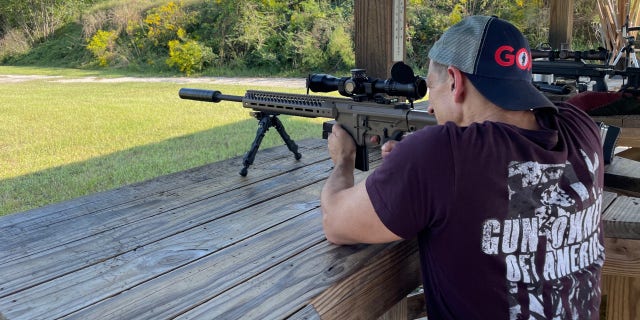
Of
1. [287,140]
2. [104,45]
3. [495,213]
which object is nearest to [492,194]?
[495,213]

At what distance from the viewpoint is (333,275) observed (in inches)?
57.9

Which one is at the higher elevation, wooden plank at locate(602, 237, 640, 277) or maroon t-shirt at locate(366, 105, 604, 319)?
maroon t-shirt at locate(366, 105, 604, 319)

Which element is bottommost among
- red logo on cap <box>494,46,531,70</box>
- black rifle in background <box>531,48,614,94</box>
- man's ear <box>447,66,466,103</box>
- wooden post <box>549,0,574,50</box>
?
black rifle in background <box>531,48,614,94</box>

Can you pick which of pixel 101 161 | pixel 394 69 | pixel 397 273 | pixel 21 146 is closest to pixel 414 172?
pixel 397 273

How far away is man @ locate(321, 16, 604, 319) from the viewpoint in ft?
4.22

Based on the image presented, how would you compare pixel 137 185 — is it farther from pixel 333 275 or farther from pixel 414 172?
pixel 414 172

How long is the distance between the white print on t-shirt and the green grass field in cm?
445

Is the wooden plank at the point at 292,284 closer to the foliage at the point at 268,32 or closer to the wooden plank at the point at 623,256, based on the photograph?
the wooden plank at the point at 623,256

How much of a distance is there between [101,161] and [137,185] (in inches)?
166

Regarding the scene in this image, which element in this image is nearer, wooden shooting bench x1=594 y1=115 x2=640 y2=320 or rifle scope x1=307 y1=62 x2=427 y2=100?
wooden shooting bench x1=594 y1=115 x2=640 y2=320

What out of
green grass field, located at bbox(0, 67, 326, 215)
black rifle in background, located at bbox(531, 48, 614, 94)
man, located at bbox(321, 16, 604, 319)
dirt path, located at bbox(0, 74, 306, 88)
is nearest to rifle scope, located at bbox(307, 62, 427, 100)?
man, located at bbox(321, 16, 604, 319)

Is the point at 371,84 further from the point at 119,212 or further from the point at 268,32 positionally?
the point at 268,32

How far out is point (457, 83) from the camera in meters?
1.42

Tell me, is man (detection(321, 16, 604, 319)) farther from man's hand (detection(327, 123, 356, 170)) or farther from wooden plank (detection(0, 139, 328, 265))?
wooden plank (detection(0, 139, 328, 265))
